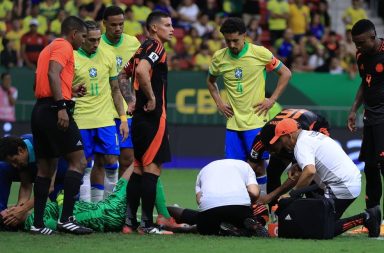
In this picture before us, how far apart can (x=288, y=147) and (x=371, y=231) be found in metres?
1.23

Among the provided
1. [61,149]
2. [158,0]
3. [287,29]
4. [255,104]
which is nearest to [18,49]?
[158,0]

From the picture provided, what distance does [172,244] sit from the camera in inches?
408

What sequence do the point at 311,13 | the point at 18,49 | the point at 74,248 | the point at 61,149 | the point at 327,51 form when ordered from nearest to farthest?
the point at 74,248 < the point at 61,149 < the point at 18,49 < the point at 327,51 < the point at 311,13

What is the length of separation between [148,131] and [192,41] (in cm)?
1361

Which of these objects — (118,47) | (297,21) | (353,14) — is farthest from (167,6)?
(118,47)

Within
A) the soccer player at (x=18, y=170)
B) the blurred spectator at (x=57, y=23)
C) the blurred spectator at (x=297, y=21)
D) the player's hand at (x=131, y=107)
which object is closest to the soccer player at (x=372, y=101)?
the player's hand at (x=131, y=107)

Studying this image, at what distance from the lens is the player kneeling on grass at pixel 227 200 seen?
10.9 meters

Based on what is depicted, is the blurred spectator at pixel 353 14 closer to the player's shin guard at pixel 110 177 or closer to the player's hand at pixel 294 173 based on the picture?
the player's shin guard at pixel 110 177

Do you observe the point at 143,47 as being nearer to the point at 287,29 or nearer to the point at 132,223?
the point at 132,223

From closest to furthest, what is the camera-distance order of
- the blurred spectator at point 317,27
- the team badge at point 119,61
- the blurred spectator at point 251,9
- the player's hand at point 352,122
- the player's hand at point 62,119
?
the player's hand at point 62,119 < the player's hand at point 352,122 < the team badge at point 119,61 < the blurred spectator at point 251,9 < the blurred spectator at point 317,27

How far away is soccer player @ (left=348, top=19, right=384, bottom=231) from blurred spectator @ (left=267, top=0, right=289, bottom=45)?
44.3ft

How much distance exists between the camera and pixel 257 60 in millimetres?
13164

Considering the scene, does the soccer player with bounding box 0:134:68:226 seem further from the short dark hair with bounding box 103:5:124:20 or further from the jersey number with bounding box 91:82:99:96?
the short dark hair with bounding box 103:5:124:20

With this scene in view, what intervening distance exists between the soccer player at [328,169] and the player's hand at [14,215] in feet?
9.02
